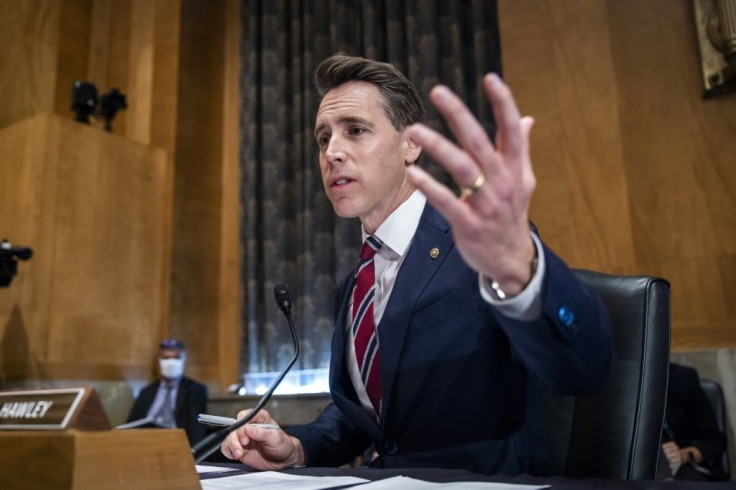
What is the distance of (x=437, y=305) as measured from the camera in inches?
49.0

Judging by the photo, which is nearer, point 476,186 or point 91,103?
point 476,186

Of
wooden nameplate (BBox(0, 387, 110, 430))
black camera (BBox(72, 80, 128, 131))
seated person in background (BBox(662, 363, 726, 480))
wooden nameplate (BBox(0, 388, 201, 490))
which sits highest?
black camera (BBox(72, 80, 128, 131))

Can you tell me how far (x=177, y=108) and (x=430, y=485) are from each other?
5.68 metres

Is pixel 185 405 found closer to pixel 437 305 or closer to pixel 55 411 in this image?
pixel 437 305

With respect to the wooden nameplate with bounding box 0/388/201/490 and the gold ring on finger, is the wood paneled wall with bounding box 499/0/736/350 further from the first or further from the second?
the wooden nameplate with bounding box 0/388/201/490

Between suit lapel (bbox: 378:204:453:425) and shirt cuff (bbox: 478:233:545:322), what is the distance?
1.32ft

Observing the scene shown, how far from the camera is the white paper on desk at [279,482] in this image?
0.85 metres

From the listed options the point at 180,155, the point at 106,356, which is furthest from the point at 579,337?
the point at 180,155

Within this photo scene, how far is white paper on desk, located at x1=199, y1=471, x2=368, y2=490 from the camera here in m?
0.85

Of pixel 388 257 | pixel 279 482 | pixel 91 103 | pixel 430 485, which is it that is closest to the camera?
pixel 430 485

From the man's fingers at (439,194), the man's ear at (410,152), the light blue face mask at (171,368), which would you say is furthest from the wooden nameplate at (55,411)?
the light blue face mask at (171,368)

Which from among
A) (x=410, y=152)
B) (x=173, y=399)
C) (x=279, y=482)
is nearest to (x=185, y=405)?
(x=173, y=399)

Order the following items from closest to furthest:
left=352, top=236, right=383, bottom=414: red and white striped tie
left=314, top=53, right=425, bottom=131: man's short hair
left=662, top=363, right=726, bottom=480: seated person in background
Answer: left=352, top=236, right=383, bottom=414: red and white striped tie, left=314, top=53, right=425, bottom=131: man's short hair, left=662, top=363, right=726, bottom=480: seated person in background

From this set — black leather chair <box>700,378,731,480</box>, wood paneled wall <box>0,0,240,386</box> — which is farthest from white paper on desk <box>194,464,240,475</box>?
wood paneled wall <box>0,0,240,386</box>
